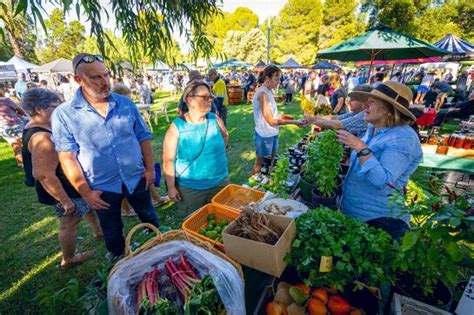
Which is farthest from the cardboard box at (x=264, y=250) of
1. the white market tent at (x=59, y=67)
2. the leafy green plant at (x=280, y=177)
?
the white market tent at (x=59, y=67)

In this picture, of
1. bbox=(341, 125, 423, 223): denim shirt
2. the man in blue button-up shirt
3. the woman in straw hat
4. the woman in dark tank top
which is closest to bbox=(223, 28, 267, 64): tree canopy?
the woman in dark tank top

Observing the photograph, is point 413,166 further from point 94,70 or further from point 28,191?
point 28,191

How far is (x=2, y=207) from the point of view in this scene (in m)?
4.52

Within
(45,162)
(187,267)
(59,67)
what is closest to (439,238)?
(187,267)

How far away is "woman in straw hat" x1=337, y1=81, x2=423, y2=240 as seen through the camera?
1.73 metres

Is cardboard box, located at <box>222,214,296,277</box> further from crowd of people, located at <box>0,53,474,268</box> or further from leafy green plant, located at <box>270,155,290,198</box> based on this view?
crowd of people, located at <box>0,53,474,268</box>

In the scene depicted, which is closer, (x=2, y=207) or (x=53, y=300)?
(x=53, y=300)

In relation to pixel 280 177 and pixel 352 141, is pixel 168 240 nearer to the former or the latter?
pixel 280 177

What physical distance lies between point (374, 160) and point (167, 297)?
1.65 meters

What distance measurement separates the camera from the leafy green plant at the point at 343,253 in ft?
A: 4.07

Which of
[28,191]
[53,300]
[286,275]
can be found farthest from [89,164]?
[28,191]

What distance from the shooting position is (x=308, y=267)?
132cm

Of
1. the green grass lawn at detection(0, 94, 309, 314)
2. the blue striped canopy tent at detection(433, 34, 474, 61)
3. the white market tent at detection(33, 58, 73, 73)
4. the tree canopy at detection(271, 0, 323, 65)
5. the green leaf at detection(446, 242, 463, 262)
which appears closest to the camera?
the green leaf at detection(446, 242, 463, 262)

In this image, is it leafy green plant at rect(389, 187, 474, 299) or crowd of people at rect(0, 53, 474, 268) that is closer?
leafy green plant at rect(389, 187, 474, 299)
